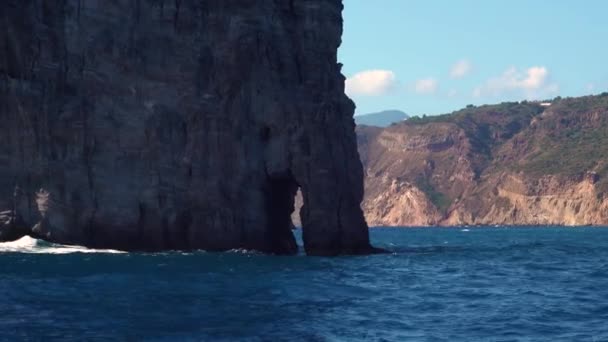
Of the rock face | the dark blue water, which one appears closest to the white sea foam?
the rock face

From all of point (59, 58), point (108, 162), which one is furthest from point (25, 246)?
point (59, 58)

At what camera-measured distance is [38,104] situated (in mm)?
56219

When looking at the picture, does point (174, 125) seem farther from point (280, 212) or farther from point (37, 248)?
point (37, 248)

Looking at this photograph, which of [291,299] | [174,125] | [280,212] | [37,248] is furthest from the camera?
[280,212]

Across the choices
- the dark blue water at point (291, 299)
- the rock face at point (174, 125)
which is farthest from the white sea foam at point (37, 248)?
the dark blue water at point (291, 299)

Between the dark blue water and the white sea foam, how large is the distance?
216 cm

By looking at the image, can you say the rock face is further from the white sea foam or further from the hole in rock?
the white sea foam

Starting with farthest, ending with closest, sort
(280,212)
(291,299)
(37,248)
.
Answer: (280,212)
(37,248)
(291,299)

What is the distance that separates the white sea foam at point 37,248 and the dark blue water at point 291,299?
7.09 feet

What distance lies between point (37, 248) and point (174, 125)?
9949mm

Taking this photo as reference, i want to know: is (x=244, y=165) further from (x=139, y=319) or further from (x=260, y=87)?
(x=139, y=319)

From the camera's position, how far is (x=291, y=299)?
3550cm

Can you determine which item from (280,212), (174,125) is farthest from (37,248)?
(280,212)

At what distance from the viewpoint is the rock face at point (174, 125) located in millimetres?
56125
